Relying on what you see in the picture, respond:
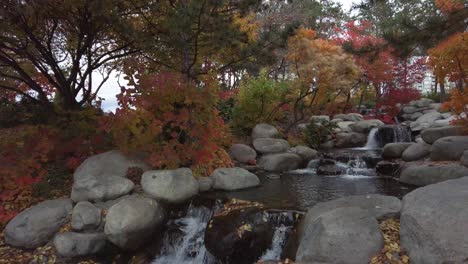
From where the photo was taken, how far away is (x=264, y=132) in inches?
509

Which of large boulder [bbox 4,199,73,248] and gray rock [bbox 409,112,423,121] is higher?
gray rock [bbox 409,112,423,121]

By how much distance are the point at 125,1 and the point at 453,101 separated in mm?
8347

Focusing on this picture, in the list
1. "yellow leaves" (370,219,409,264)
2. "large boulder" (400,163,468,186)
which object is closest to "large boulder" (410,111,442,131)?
"large boulder" (400,163,468,186)

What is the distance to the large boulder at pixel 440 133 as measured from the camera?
9961 mm

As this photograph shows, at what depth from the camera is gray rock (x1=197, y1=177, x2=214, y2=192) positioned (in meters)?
A: 8.02

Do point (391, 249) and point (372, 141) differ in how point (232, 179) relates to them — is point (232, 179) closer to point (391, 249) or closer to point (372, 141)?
point (391, 249)

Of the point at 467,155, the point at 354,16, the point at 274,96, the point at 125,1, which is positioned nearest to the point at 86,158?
the point at 125,1

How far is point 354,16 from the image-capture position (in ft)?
91.0

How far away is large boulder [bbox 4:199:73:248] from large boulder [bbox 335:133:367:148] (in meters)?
11.7

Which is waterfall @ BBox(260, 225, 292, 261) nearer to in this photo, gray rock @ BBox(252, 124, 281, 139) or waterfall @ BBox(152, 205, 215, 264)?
waterfall @ BBox(152, 205, 215, 264)

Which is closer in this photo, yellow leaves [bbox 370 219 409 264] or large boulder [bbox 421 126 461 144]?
yellow leaves [bbox 370 219 409 264]

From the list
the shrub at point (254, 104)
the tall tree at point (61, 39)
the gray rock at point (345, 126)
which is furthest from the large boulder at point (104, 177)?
the gray rock at point (345, 126)

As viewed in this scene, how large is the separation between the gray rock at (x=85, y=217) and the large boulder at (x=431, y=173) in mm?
6977

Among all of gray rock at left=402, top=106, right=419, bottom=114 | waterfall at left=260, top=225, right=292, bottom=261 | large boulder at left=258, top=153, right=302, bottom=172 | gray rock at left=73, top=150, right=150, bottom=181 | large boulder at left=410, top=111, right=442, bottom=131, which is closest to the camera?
waterfall at left=260, top=225, right=292, bottom=261
